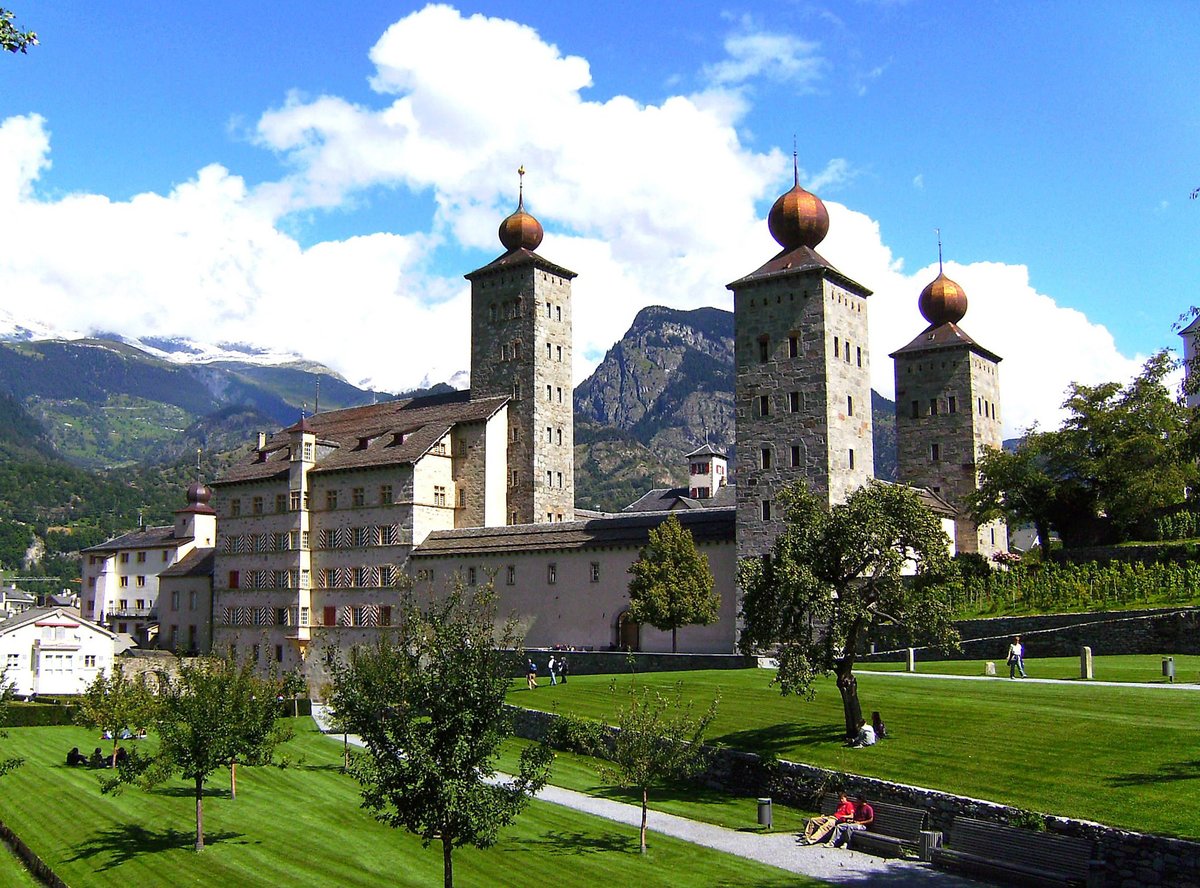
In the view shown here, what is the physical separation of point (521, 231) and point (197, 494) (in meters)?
47.4

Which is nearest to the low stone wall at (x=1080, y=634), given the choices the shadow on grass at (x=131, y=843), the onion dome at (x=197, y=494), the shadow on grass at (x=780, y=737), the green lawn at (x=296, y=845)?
the shadow on grass at (x=780, y=737)

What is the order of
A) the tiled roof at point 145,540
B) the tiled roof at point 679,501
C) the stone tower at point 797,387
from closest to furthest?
the stone tower at point 797,387 < the tiled roof at point 679,501 < the tiled roof at point 145,540

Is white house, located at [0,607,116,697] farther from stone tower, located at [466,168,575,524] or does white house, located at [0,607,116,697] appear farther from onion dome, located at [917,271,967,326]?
onion dome, located at [917,271,967,326]

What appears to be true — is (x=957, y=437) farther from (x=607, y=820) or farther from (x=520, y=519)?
(x=607, y=820)

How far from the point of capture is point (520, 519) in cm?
7000

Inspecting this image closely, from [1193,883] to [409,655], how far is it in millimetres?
14711

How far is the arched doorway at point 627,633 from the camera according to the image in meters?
57.2

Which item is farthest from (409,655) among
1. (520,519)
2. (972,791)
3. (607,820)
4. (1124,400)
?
(1124,400)

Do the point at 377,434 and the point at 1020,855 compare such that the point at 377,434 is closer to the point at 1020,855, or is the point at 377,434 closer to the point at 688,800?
the point at 688,800

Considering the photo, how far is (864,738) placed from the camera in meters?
30.9

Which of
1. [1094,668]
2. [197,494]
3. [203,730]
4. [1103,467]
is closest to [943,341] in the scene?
[1103,467]

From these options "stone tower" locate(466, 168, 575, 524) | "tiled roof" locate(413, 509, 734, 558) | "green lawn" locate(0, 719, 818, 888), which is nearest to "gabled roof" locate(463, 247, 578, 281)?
"stone tower" locate(466, 168, 575, 524)

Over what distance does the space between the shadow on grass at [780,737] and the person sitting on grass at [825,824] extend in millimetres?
4913

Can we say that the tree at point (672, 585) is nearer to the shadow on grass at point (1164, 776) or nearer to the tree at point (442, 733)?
the shadow on grass at point (1164, 776)
